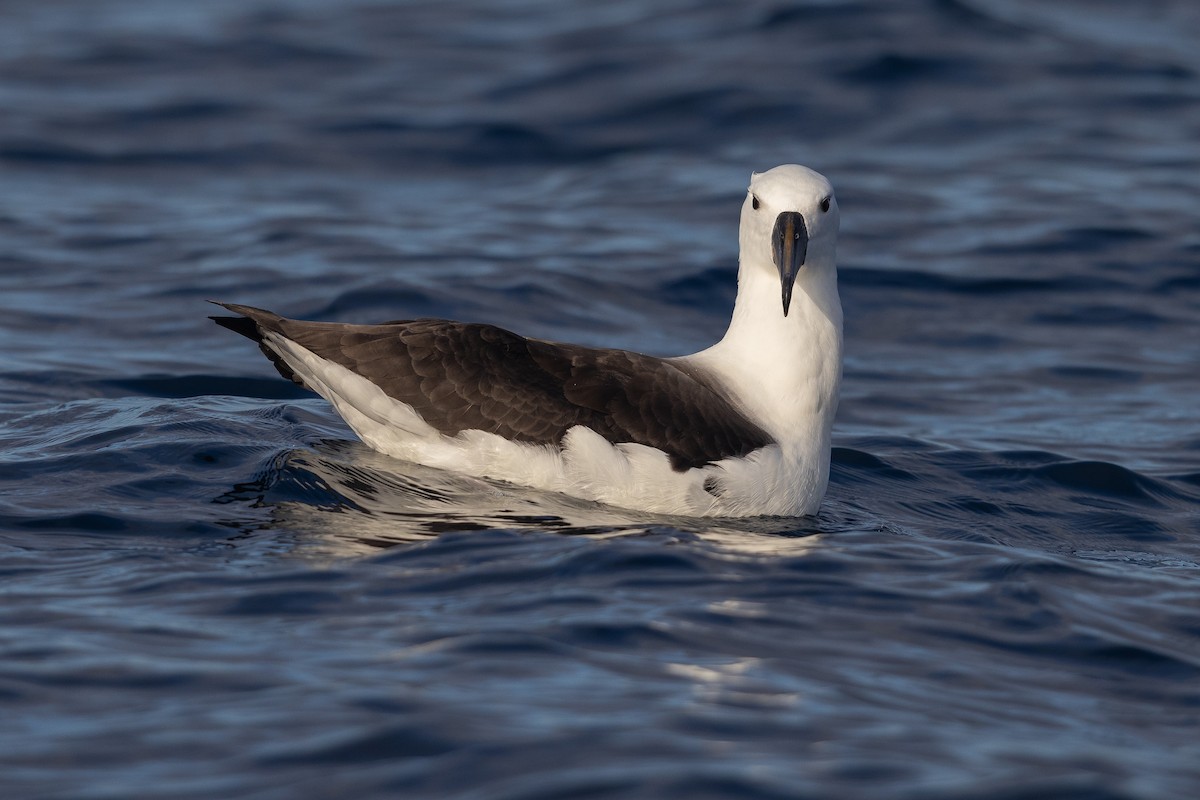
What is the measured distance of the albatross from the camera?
29.1 feet

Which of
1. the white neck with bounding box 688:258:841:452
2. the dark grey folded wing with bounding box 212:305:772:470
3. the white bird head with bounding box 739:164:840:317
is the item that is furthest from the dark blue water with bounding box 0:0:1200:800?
the white bird head with bounding box 739:164:840:317

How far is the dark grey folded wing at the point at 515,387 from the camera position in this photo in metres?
8.86

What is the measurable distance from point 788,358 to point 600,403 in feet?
4.44

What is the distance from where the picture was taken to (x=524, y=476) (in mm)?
8961

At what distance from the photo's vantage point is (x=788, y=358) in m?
9.60

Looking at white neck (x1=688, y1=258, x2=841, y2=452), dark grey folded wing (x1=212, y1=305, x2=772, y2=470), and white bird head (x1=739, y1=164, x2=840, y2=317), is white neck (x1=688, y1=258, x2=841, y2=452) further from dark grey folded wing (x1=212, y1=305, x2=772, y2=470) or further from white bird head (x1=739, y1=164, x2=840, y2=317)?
dark grey folded wing (x1=212, y1=305, x2=772, y2=470)

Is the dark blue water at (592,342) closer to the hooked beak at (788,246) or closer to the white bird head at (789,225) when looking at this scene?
the hooked beak at (788,246)

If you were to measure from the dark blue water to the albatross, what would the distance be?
0.25 m

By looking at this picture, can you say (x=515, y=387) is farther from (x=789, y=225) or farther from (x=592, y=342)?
(x=592, y=342)

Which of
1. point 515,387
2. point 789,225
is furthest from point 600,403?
point 789,225

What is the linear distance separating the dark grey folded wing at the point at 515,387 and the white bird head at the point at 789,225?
868 mm

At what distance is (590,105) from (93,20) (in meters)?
9.32

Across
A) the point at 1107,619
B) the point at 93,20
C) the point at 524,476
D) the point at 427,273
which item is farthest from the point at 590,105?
the point at 1107,619

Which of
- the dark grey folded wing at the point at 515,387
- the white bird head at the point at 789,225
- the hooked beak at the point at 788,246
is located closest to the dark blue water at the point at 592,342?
the dark grey folded wing at the point at 515,387
